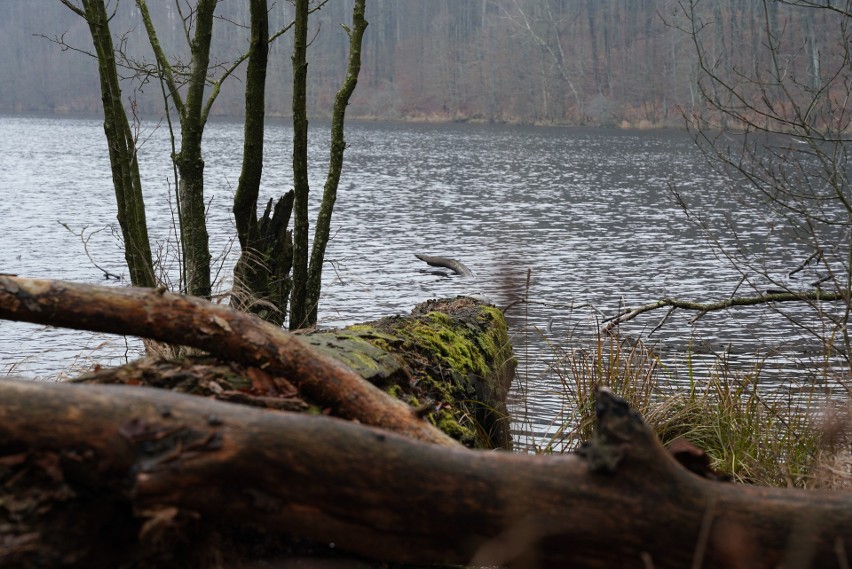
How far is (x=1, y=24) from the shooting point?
128 m

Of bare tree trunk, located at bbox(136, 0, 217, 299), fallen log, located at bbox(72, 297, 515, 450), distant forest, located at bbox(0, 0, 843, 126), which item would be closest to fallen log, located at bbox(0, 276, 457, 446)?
fallen log, located at bbox(72, 297, 515, 450)

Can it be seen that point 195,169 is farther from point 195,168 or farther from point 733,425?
point 733,425

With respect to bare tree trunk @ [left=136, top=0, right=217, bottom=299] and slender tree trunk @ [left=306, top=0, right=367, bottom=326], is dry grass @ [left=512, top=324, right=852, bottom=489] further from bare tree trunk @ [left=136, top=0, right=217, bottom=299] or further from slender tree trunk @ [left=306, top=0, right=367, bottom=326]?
bare tree trunk @ [left=136, top=0, right=217, bottom=299]

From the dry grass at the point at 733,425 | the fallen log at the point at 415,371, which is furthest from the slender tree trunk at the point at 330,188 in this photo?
the dry grass at the point at 733,425

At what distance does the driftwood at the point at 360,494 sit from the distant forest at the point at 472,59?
193 feet

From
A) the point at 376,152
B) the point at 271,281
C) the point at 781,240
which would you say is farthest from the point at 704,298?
the point at 376,152

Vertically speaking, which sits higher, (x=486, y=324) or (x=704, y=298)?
(x=486, y=324)

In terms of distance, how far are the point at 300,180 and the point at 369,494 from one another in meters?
4.76

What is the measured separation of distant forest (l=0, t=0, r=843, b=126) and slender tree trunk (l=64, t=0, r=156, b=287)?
5588 cm

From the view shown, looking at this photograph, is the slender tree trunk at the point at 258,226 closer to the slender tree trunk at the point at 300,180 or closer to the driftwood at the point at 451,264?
the slender tree trunk at the point at 300,180

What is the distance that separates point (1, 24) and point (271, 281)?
141 m

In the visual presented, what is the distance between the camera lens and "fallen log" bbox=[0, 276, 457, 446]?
2918 millimetres

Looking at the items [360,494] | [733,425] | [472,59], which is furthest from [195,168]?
[472,59]

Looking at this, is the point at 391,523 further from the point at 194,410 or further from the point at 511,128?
the point at 511,128
